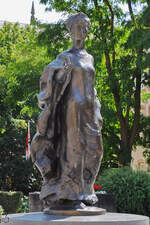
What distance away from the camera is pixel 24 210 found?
58.3ft

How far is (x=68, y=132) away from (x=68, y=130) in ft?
0.08

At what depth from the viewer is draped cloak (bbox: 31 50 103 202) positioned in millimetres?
6227

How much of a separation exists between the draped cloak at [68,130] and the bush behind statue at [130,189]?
766 cm

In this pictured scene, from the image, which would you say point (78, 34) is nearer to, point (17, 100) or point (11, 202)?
point (11, 202)

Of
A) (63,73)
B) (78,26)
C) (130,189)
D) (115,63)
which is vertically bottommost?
(130,189)

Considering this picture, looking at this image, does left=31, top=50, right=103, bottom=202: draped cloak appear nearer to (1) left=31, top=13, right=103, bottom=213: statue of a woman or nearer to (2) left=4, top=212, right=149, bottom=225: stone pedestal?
(1) left=31, top=13, right=103, bottom=213: statue of a woman

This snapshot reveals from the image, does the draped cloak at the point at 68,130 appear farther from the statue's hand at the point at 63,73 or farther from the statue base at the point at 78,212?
the statue base at the point at 78,212

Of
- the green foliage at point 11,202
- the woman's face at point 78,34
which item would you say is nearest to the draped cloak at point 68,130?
the woman's face at point 78,34

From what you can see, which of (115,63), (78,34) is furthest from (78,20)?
(115,63)

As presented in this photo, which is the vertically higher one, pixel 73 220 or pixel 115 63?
pixel 115 63

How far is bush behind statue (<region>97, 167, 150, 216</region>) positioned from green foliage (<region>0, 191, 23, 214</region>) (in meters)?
4.15

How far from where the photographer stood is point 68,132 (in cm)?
630

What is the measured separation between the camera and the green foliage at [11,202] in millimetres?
17844

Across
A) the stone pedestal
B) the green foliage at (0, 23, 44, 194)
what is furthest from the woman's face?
the green foliage at (0, 23, 44, 194)
